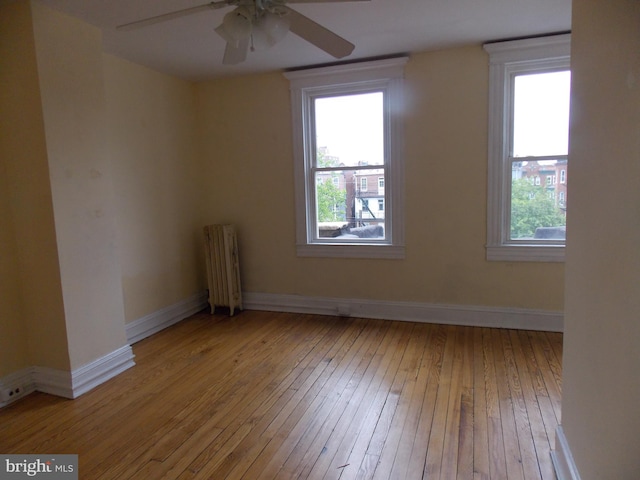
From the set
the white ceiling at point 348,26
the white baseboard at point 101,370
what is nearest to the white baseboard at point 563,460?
the white ceiling at point 348,26

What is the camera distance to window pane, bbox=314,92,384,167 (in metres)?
3.91

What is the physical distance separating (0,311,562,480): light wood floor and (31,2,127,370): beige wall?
51cm

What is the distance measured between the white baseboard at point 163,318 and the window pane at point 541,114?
3541mm

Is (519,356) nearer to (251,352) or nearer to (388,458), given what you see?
(388,458)

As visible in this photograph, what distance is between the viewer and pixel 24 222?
263 cm

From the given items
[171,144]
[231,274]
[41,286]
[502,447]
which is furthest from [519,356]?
[171,144]

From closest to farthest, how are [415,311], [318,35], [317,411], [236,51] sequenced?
[318,35], [236,51], [317,411], [415,311]

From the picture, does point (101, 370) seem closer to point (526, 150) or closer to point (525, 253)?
point (525, 253)

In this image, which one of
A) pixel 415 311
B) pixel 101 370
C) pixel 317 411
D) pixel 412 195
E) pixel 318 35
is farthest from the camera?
pixel 415 311

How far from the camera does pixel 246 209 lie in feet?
14.4

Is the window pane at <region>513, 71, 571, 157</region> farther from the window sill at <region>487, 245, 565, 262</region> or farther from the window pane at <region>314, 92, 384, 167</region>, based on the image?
the window pane at <region>314, 92, 384, 167</region>

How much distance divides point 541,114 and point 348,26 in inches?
72.0

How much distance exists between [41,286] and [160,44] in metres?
2.04

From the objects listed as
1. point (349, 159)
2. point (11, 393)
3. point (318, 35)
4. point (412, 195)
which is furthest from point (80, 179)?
point (412, 195)
